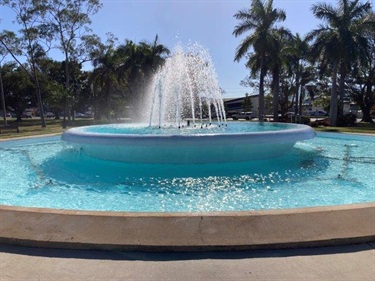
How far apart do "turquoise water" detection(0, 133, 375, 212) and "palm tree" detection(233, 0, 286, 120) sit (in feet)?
71.4

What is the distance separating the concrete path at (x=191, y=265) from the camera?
320cm

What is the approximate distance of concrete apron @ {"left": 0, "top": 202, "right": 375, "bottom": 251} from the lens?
3.75 meters

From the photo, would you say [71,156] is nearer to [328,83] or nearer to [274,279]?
[274,279]

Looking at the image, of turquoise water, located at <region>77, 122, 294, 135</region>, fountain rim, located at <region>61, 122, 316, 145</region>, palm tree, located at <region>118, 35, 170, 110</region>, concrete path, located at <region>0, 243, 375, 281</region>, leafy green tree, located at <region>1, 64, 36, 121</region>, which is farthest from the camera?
leafy green tree, located at <region>1, 64, 36, 121</region>

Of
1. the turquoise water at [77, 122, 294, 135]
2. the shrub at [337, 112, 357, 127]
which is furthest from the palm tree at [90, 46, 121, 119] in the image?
the turquoise water at [77, 122, 294, 135]

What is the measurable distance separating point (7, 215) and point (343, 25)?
1242 inches

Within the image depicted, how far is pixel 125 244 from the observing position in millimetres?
3719

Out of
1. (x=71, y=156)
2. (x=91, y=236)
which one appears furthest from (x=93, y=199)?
(x=71, y=156)

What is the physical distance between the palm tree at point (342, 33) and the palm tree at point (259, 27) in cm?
401

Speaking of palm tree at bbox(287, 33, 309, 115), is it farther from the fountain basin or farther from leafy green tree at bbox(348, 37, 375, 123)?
Answer: the fountain basin

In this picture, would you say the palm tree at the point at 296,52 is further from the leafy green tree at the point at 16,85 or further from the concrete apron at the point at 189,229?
the leafy green tree at the point at 16,85

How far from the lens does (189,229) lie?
4062mm

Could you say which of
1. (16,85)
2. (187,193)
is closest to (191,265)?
(187,193)

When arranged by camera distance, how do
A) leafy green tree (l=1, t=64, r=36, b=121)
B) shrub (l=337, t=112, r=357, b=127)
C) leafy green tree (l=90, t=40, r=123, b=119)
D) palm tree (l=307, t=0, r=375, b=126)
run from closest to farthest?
palm tree (l=307, t=0, r=375, b=126) → shrub (l=337, t=112, r=357, b=127) → leafy green tree (l=90, t=40, r=123, b=119) → leafy green tree (l=1, t=64, r=36, b=121)
